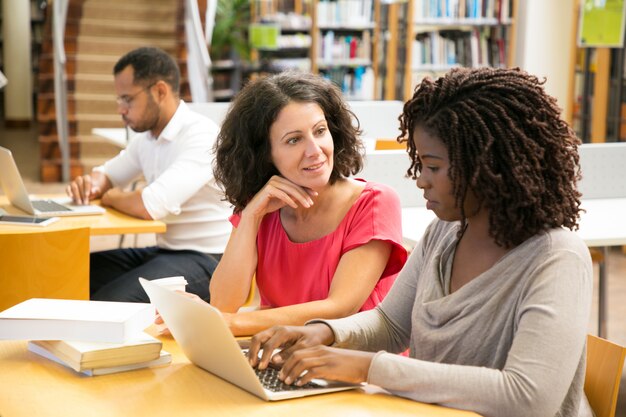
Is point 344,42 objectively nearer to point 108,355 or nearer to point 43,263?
point 43,263

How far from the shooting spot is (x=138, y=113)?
3.62m

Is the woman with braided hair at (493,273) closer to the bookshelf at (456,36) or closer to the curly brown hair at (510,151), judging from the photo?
the curly brown hair at (510,151)

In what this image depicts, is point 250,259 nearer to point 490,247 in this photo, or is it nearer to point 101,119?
point 490,247

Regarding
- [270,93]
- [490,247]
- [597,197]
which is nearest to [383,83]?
[597,197]

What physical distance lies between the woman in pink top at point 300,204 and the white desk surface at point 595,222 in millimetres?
631

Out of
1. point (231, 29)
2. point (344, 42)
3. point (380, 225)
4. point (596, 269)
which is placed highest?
point (231, 29)

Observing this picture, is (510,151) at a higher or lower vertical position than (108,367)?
higher

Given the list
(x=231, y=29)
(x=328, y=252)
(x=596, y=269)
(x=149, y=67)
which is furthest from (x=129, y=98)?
(x=231, y=29)

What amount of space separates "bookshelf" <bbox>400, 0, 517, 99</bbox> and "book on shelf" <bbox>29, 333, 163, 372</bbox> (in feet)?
21.6

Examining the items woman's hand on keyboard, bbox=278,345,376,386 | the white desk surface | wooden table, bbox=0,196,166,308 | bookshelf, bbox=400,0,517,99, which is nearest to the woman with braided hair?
woman's hand on keyboard, bbox=278,345,376,386

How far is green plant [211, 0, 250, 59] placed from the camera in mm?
10461

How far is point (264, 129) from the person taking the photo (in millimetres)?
2240

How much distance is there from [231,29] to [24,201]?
7.62 metres

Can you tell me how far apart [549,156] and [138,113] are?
2439 millimetres
